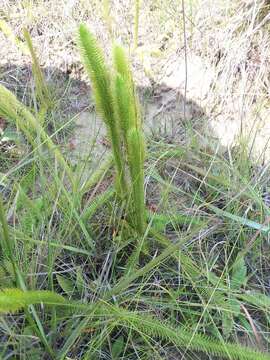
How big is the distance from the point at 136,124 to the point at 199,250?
0.56 m

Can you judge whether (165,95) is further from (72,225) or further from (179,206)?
(72,225)

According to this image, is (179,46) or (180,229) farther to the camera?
(179,46)

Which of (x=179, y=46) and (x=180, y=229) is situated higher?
(x=179, y=46)

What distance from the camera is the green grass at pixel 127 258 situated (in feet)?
4.31

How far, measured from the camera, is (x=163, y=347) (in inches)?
55.6

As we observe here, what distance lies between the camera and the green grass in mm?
1312

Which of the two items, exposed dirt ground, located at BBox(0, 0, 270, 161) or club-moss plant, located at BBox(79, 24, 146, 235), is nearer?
club-moss plant, located at BBox(79, 24, 146, 235)

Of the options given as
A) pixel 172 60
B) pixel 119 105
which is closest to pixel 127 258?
pixel 119 105

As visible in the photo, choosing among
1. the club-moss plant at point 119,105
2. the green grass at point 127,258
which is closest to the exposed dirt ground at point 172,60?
the green grass at point 127,258

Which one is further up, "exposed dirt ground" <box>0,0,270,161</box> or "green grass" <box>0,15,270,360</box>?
"exposed dirt ground" <box>0,0,270,161</box>

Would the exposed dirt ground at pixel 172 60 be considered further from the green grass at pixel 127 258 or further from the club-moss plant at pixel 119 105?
the club-moss plant at pixel 119 105

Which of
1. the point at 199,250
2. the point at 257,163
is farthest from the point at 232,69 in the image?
the point at 199,250

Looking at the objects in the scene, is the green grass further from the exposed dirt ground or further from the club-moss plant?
the exposed dirt ground

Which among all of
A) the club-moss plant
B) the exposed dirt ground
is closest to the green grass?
the club-moss plant
